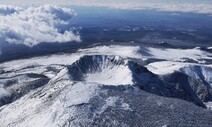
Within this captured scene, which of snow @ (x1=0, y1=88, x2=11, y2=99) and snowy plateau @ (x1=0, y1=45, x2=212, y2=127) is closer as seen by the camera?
snowy plateau @ (x1=0, y1=45, x2=212, y2=127)

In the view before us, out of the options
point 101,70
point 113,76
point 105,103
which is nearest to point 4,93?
point 101,70

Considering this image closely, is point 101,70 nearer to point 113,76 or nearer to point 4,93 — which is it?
point 113,76

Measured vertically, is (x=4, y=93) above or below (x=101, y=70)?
below

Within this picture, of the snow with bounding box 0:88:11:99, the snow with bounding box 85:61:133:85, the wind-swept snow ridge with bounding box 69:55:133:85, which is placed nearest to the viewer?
the snow with bounding box 85:61:133:85

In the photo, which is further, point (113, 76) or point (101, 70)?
point (101, 70)

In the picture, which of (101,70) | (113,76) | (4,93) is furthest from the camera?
(4,93)

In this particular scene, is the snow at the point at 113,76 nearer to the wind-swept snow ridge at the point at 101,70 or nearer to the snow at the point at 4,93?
the wind-swept snow ridge at the point at 101,70

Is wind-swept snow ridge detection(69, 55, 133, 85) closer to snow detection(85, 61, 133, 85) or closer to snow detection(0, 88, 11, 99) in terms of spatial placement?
snow detection(85, 61, 133, 85)

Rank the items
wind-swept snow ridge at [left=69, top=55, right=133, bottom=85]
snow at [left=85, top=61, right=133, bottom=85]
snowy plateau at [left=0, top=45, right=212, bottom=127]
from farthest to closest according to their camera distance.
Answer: wind-swept snow ridge at [left=69, top=55, right=133, bottom=85]
snow at [left=85, top=61, right=133, bottom=85]
snowy plateau at [left=0, top=45, right=212, bottom=127]

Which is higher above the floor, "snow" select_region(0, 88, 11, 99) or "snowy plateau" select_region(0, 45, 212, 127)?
"snowy plateau" select_region(0, 45, 212, 127)

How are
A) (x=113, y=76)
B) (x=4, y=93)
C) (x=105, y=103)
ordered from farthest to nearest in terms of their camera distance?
(x=4, y=93), (x=113, y=76), (x=105, y=103)

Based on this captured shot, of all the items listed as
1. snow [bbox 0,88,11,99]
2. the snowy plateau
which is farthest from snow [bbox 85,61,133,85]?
snow [bbox 0,88,11,99]

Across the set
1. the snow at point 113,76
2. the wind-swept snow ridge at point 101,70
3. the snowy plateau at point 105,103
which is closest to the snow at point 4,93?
the snowy plateau at point 105,103
